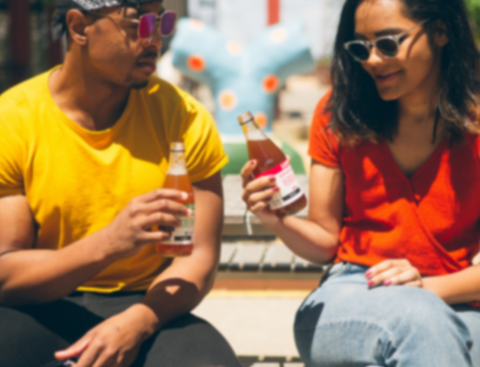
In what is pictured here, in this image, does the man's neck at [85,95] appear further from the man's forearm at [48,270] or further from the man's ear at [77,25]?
the man's forearm at [48,270]

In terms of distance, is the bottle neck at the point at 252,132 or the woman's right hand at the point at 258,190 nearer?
the woman's right hand at the point at 258,190

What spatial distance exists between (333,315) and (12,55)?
40.7 feet

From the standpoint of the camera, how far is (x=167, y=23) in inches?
87.5

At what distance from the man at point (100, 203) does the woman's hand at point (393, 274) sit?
53cm

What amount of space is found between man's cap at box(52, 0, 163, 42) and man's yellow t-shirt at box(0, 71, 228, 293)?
Result: 0.19 meters

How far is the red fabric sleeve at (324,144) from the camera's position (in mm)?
2279

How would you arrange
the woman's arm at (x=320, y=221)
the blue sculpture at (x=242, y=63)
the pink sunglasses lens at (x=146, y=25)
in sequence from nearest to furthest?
1. the pink sunglasses lens at (x=146, y=25)
2. the woman's arm at (x=320, y=221)
3. the blue sculpture at (x=242, y=63)

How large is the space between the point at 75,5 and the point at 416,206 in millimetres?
1410

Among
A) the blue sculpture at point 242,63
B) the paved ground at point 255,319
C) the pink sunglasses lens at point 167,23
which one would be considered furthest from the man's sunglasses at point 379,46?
the blue sculpture at point 242,63

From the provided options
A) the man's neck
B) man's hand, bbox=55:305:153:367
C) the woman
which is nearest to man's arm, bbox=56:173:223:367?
man's hand, bbox=55:305:153:367

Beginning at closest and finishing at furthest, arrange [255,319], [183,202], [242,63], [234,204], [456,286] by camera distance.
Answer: [183,202] → [456,286] → [234,204] → [255,319] → [242,63]

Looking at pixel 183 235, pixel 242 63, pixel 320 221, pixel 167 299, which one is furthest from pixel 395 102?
pixel 242 63

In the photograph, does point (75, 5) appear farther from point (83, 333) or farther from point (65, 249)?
point (83, 333)

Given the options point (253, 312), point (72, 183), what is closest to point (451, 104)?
point (72, 183)
